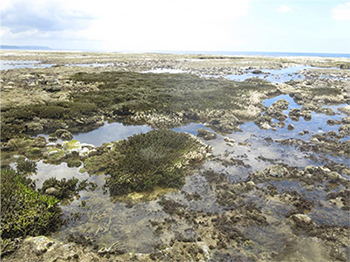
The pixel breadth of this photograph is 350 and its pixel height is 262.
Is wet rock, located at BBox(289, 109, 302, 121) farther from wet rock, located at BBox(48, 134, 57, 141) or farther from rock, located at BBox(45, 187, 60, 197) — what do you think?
wet rock, located at BBox(48, 134, 57, 141)

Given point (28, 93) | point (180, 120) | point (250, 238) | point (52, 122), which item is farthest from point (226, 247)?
point (28, 93)

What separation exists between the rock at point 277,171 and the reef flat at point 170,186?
0.32 ft

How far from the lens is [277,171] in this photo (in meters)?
15.2

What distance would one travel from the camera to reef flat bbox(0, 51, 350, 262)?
9234 millimetres

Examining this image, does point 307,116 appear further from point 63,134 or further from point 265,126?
point 63,134

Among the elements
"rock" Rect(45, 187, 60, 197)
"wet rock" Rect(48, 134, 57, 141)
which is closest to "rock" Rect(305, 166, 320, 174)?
"rock" Rect(45, 187, 60, 197)

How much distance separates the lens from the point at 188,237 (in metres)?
9.84

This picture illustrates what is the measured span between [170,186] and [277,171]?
25.5ft

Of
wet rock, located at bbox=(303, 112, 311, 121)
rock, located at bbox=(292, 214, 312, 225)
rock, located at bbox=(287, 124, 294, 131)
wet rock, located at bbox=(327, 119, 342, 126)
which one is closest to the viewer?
rock, located at bbox=(292, 214, 312, 225)

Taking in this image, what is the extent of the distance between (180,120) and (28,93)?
26.0 metres

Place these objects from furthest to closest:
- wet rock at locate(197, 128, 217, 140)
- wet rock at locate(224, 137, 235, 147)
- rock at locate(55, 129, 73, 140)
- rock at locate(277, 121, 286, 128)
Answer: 1. rock at locate(277, 121, 286, 128)
2. wet rock at locate(197, 128, 217, 140)
3. rock at locate(55, 129, 73, 140)
4. wet rock at locate(224, 137, 235, 147)

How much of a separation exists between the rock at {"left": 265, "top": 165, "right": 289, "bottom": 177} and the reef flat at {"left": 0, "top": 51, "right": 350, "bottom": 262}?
0.32ft

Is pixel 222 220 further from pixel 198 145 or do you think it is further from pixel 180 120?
pixel 180 120

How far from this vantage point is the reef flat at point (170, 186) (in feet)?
30.3
